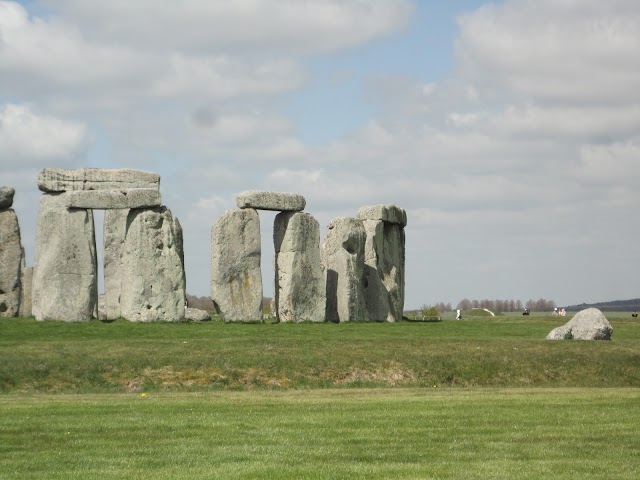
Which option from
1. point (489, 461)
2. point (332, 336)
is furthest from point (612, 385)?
point (489, 461)

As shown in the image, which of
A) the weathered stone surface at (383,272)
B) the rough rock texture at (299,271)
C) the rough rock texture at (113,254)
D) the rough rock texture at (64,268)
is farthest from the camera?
the weathered stone surface at (383,272)

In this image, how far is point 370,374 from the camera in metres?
24.0

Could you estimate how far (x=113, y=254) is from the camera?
Answer: 127 feet

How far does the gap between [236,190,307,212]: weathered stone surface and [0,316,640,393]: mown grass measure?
746 centimetres

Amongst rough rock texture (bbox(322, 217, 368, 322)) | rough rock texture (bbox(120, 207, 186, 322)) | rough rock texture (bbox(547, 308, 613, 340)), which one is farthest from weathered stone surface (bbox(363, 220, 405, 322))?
rough rock texture (bbox(547, 308, 613, 340))

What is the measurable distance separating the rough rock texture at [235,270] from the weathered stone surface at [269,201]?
0.48m

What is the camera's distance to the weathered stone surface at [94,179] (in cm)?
3503

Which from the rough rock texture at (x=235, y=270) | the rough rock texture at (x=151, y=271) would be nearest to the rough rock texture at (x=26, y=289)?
the rough rock texture at (x=151, y=271)

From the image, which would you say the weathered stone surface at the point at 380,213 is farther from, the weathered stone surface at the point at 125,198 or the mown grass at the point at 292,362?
the mown grass at the point at 292,362

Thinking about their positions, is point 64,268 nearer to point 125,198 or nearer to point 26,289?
point 125,198

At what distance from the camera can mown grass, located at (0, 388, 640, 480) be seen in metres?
13.0

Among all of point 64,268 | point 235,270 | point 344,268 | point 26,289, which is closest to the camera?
point 64,268

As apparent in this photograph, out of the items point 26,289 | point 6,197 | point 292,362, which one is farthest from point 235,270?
point 292,362

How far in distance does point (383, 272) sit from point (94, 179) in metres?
11.1
